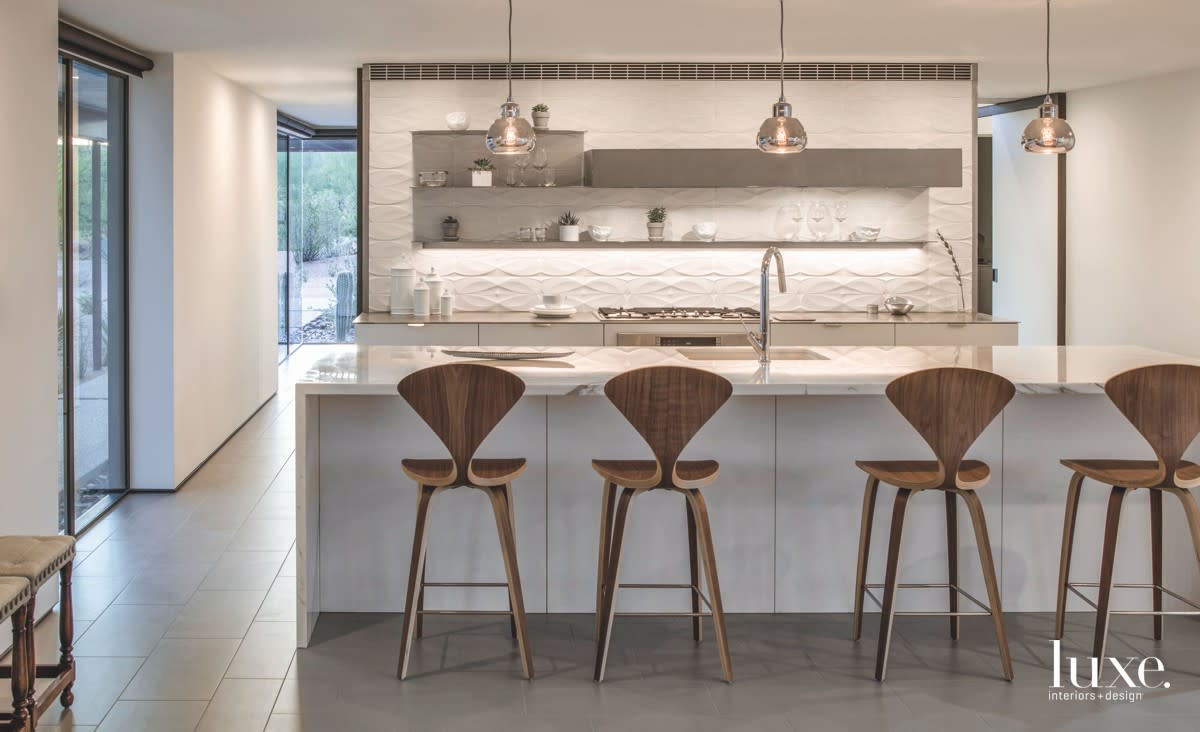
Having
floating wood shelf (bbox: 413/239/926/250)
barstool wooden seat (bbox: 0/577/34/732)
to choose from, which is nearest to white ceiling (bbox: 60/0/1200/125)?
floating wood shelf (bbox: 413/239/926/250)

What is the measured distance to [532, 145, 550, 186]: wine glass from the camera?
7.43 meters

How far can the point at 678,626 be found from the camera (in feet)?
14.2

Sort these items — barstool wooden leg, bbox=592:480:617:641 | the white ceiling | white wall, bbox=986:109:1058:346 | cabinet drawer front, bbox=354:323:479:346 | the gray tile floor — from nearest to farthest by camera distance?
the gray tile floor
barstool wooden leg, bbox=592:480:617:641
the white ceiling
cabinet drawer front, bbox=354:323:479:346
white wall, bbox=986:109:1058:346

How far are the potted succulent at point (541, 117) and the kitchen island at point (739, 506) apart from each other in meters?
3.17

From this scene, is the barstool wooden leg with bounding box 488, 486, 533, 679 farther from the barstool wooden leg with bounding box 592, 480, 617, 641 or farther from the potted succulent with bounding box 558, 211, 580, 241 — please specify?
the potted succulent with bounding box 558, 211, 580, 241

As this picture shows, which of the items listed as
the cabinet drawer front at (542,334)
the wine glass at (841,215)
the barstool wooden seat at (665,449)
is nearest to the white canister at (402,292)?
the cabinet drawer front at (542,334)

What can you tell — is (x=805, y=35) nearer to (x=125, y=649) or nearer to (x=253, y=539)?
(x=253, y=539)

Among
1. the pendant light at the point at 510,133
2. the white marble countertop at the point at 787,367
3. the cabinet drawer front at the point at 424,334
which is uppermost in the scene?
the pendant light at the point at 510,133

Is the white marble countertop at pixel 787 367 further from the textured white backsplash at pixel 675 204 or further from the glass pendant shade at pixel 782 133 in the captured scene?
the textured white backsplash at pixel 675 204

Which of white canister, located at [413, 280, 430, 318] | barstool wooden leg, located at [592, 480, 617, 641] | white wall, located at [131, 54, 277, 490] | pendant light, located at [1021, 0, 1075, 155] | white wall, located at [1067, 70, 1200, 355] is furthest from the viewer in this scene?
white wall, located at [1067, 70, 1200, 355]

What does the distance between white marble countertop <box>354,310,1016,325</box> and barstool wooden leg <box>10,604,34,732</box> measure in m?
3.94

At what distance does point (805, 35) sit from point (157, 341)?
3.90 m

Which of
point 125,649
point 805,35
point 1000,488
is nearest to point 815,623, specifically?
point 1000,488

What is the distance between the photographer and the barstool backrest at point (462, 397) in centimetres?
367
